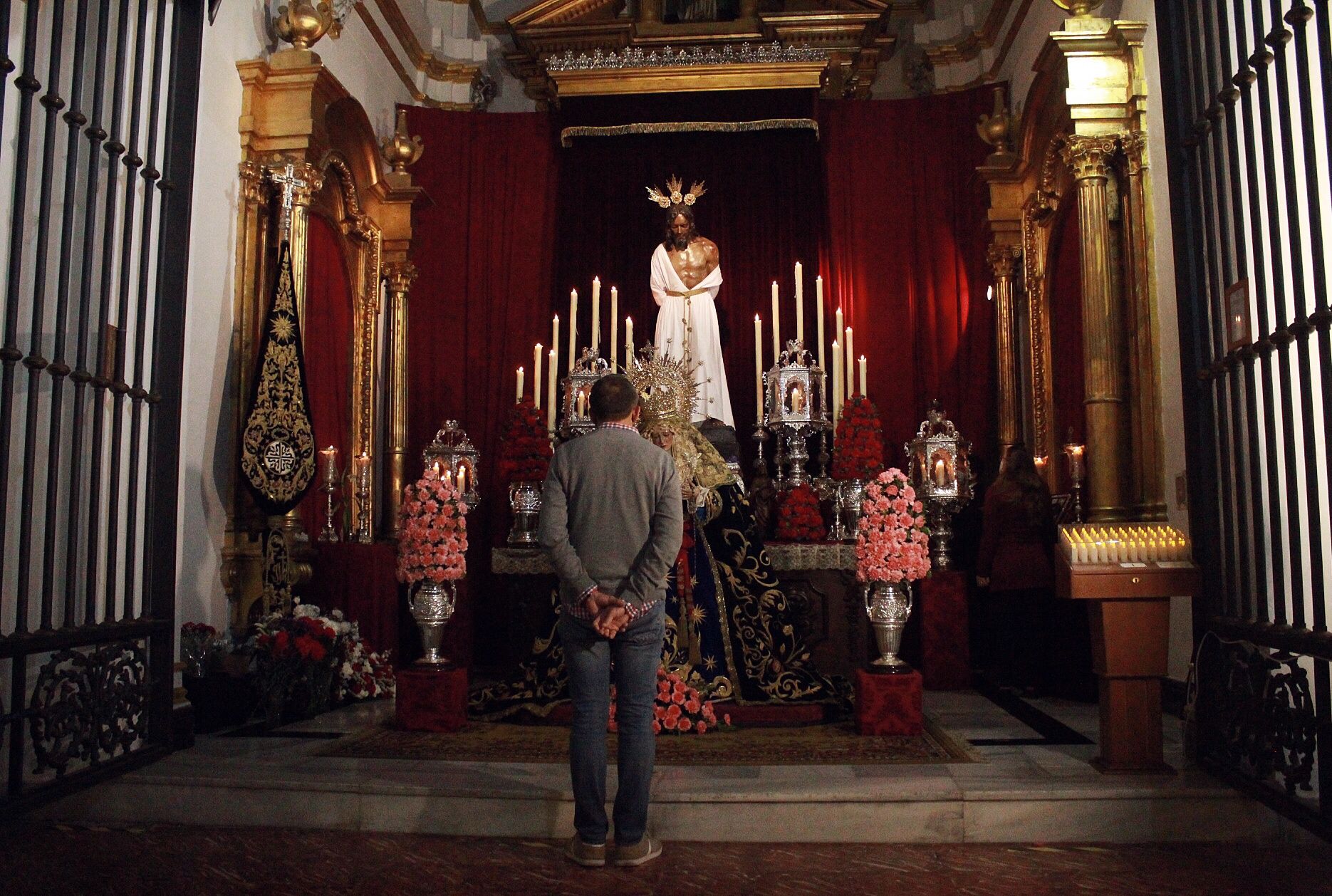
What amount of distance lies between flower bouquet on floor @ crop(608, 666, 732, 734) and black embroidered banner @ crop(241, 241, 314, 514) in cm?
230

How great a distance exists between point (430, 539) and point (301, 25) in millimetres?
3433

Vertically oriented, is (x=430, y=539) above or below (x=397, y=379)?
below

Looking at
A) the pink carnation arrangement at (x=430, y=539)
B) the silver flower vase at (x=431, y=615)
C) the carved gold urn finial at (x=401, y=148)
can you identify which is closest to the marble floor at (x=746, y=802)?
the silver flower vase at (x=431, y=615)

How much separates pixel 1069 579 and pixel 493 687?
3.24 m

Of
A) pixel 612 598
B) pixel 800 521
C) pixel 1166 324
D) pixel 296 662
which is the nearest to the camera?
pixel 612 598

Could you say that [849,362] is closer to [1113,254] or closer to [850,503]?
[850,503]

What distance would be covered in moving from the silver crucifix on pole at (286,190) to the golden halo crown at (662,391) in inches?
90.2

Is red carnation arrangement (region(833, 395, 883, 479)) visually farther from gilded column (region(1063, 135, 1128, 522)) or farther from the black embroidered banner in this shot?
the black embroidered banner

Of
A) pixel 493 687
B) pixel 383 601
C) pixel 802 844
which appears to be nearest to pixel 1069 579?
pixel 802 844

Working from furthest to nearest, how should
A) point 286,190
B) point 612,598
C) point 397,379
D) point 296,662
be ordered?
point 397,379 → point 286,190 → point 296,662 → point 612,598

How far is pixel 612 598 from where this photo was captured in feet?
11.8

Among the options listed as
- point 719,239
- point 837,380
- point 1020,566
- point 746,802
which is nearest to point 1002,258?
point 837,380

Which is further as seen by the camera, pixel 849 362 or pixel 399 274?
pixel 399 274

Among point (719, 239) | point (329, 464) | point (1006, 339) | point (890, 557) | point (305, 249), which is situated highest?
point (719, 239)
